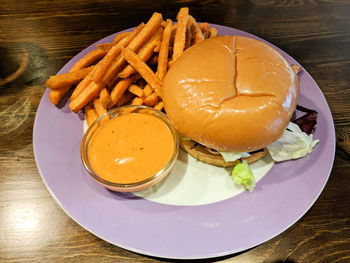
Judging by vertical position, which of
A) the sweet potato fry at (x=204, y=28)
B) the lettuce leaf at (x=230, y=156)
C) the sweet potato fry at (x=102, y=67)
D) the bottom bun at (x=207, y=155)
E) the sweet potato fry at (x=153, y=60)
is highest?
the sweet potato fry at (x=204, y=28)

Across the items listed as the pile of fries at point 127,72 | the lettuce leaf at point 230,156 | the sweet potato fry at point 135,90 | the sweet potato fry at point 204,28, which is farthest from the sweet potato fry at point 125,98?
the lettuce leaf at point 230,156

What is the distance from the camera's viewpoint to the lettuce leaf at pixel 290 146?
1913 millimetres

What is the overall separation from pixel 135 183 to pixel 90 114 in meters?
0.76

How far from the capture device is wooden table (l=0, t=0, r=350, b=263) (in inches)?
67.6

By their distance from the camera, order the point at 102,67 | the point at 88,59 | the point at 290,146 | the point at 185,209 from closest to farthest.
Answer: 1. the point at 185,209
2. the point at 290,146
3. the point at 102,67
4. the point at 88,59

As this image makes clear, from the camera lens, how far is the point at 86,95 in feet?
6.86

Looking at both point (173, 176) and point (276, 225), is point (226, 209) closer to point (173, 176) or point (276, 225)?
point (276, 225)

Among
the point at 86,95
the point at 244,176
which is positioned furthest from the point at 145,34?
the point at 244,176

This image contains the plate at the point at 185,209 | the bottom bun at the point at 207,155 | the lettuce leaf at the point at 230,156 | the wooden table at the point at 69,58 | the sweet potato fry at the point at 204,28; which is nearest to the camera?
the plate at the point at 185,209

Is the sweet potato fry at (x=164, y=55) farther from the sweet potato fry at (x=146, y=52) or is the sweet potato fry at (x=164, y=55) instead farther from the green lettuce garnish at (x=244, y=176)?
the green lettuce garnish at (x=244, y=176)

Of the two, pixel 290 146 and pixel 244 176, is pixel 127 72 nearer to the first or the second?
pixel 244 176

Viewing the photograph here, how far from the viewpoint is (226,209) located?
177cm

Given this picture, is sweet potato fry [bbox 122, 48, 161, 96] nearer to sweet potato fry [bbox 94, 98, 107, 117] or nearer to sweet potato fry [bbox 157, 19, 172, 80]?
sweet potato fry [bbox 157, 19, 172, 80]

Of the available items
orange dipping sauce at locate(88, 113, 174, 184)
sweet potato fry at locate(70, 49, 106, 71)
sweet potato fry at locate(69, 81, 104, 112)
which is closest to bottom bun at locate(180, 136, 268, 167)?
orange dipping sauce at locate(88, 113, 174, 184)
